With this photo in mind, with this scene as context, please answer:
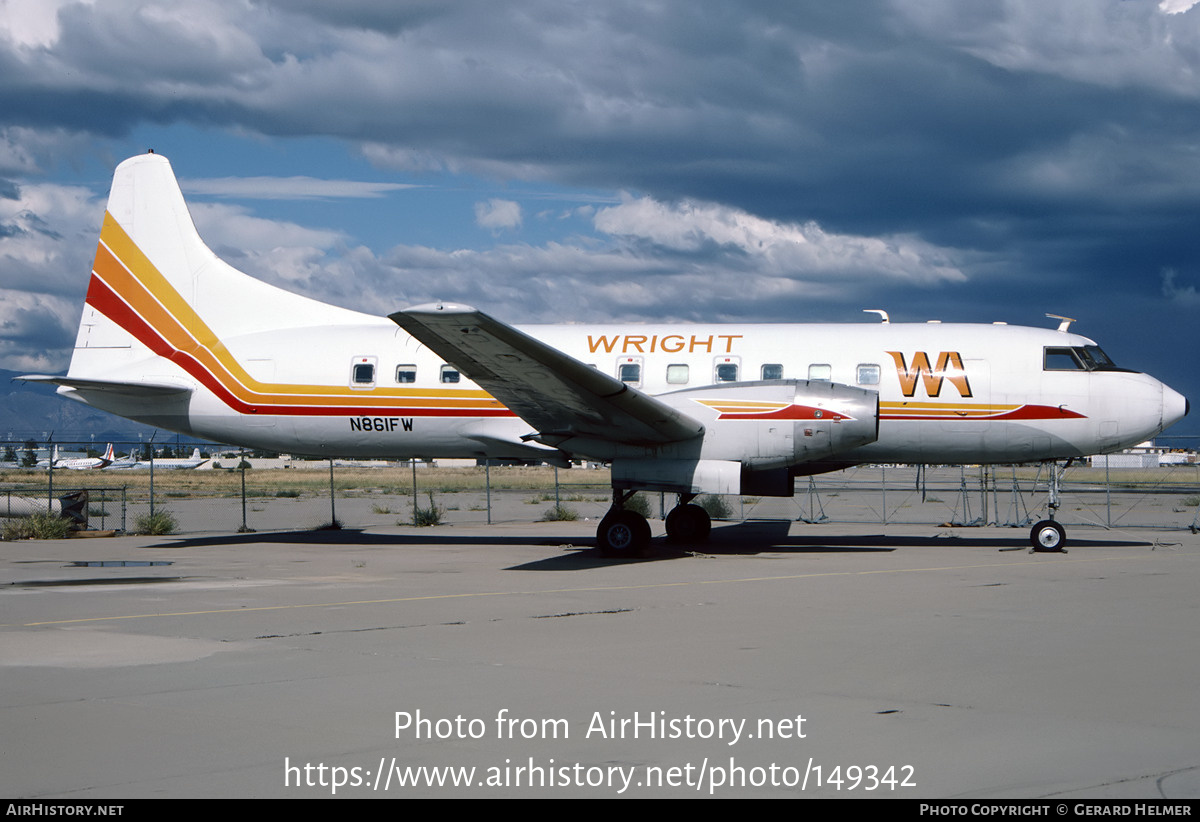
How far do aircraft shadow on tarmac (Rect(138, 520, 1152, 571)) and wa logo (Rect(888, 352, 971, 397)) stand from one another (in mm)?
2999

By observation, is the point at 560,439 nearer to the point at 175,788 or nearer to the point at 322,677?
the point at 322,677

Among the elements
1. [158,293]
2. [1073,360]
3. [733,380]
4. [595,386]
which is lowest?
[595,386]

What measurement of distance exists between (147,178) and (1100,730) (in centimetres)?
2066

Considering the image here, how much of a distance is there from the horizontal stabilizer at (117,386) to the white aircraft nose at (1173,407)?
17.7 m

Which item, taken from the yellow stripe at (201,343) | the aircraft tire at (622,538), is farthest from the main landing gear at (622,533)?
the yellow stripe at (201,343)

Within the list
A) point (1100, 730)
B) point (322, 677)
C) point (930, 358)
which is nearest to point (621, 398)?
point (930, 358)

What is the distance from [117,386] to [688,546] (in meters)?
11.0

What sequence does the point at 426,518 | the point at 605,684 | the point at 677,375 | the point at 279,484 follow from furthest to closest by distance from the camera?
the point at 279,484 → the point at 426,518 → the point at 677,375 → the point at 605,684

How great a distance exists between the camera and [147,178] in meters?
21.8

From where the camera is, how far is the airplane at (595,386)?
17.4 metres

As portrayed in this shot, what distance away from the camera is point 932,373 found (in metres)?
18.8

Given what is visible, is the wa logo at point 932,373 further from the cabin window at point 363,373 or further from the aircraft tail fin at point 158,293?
the aircraft tail fin at point 158,293

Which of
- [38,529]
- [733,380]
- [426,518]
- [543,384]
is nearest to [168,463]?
[426,518]

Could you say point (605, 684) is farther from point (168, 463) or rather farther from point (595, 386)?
point (168, 463)
